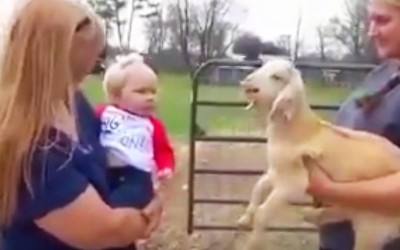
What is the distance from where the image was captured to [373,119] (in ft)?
7.27

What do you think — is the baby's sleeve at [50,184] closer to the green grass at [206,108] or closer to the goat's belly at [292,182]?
the goat's belly at [292,182]

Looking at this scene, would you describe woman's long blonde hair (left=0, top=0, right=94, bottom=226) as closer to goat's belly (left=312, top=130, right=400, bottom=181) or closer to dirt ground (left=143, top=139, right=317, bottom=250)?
goat's belly (left=312, top=130, right=400, bottom=181)

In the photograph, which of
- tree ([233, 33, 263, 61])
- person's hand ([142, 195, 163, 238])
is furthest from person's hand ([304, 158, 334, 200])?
tree ([233, 33, 263, 61])

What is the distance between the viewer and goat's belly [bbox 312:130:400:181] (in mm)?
2203

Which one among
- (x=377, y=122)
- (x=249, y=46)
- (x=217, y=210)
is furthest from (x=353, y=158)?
(x=217, y=210)

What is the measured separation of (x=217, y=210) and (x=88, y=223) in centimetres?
461

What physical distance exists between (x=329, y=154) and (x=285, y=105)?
14 centimetres

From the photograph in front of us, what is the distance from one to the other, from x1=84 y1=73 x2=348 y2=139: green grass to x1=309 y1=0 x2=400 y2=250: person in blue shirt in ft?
7.93

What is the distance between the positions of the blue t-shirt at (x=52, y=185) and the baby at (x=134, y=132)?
81mm

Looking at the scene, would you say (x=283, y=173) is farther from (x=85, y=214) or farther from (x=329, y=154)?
(x=85, y=214)

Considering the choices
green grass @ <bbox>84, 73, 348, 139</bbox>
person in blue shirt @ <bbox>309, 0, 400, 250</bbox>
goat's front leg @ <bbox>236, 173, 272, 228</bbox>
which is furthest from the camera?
green grass @ <bbox>84, 73, 348, 139</bbox>

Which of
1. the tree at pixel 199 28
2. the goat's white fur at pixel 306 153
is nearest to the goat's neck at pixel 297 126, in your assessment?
the goat's white fur at pixel 306 153

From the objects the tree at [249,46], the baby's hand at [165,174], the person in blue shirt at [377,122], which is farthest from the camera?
the tree at [249,46]

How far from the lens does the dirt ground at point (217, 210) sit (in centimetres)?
584
